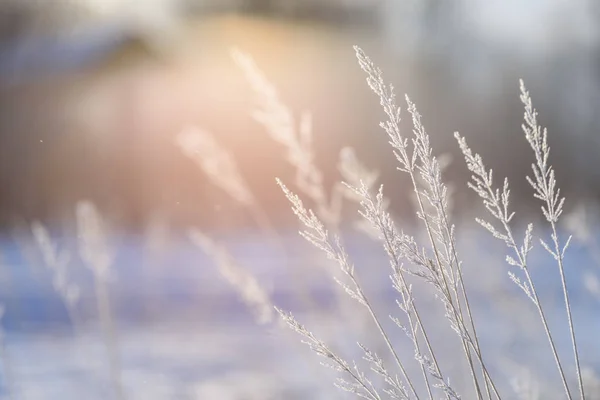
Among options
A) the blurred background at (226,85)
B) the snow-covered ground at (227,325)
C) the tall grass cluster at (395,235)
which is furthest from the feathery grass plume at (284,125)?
the blurred background at (226,85)

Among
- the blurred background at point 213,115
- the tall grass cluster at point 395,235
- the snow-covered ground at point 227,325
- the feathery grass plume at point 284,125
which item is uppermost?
the blurred background at point 213,115

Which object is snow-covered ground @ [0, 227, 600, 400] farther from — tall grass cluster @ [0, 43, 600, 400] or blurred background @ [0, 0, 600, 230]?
blurred background @ [0, 0, 600, 230]

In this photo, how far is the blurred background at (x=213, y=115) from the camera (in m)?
6.34

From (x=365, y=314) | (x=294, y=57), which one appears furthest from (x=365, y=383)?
(x=294, y=57)

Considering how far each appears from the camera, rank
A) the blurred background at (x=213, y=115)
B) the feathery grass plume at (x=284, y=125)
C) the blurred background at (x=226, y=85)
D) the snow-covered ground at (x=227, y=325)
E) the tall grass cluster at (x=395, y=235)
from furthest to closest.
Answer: the blurred background at (x=226, y=85)
the blurred background at (x=213, y=115)
the snow-covered ground at (x=227, y=325)
the feathery grass plume at (x=284, y=125)
the tall grass cluster at (x=395, y=235)

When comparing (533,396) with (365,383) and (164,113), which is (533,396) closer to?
(365,383)

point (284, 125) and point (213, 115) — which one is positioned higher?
point (213, 115)

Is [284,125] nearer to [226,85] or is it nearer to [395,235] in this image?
[395,235]

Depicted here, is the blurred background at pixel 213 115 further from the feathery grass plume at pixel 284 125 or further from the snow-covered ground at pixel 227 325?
the feathery grass plume at pixel 284 125

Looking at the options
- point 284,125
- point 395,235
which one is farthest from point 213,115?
point 395,235

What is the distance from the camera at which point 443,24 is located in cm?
731

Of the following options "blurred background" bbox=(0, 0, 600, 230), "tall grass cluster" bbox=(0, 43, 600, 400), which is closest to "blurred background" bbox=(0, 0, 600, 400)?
"blurred background" bbox=(0, 0, 600, 230)

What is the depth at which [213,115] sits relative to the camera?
22.6ft

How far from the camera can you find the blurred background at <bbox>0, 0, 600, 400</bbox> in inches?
250
